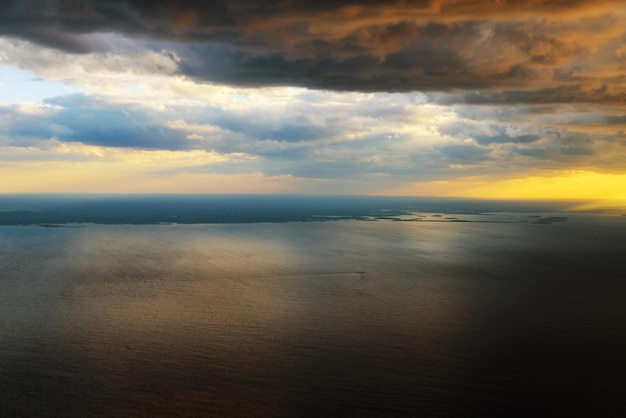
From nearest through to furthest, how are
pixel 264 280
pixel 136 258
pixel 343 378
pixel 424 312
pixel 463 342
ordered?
pixel 343 378 → pixel 463 342 → pixel 424 312 → pixel 264 280 → pixel 136 258

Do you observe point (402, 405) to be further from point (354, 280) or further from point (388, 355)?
point (354, 280)

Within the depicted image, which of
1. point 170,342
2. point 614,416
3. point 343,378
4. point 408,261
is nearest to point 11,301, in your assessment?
point 170,342

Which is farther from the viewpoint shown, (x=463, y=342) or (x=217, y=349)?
(x=463, y=342)

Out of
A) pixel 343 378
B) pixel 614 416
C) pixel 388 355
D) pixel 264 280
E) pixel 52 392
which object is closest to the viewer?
pixel 614 416

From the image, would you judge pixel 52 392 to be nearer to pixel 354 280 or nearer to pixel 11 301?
pixel 11 301

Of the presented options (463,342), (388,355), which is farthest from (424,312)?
(388,355)

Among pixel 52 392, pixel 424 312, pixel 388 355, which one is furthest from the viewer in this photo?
pixel 424 312
